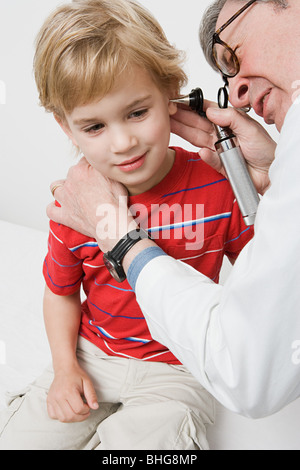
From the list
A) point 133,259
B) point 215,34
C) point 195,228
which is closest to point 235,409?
point 133,259

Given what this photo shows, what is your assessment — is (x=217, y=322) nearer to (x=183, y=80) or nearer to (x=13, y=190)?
(x=183, y=80)

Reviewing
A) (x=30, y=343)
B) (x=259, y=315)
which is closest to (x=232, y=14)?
(x=259, y=315)

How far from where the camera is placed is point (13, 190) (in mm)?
2479

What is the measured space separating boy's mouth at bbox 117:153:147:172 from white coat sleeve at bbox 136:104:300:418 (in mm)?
288

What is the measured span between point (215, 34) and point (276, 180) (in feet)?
1.32

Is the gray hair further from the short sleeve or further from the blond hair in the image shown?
the short sleeve

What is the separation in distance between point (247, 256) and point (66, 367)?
632mm

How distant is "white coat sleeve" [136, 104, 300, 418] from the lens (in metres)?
0.65

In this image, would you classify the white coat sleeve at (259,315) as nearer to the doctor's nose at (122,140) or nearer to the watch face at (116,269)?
the watch face at (116,269)

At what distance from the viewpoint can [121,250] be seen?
3.01 ft

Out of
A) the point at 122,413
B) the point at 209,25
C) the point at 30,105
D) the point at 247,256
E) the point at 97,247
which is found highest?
the point at 30,105

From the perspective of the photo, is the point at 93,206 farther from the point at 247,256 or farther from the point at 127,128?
the point at 247,256

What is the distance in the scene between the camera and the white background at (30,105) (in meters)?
1.72

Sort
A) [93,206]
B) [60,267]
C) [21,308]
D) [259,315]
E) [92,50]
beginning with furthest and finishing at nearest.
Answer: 1. [21,308]
2. [60,267]
3. [93,206]
4. [92,50]
5. [259,315]
